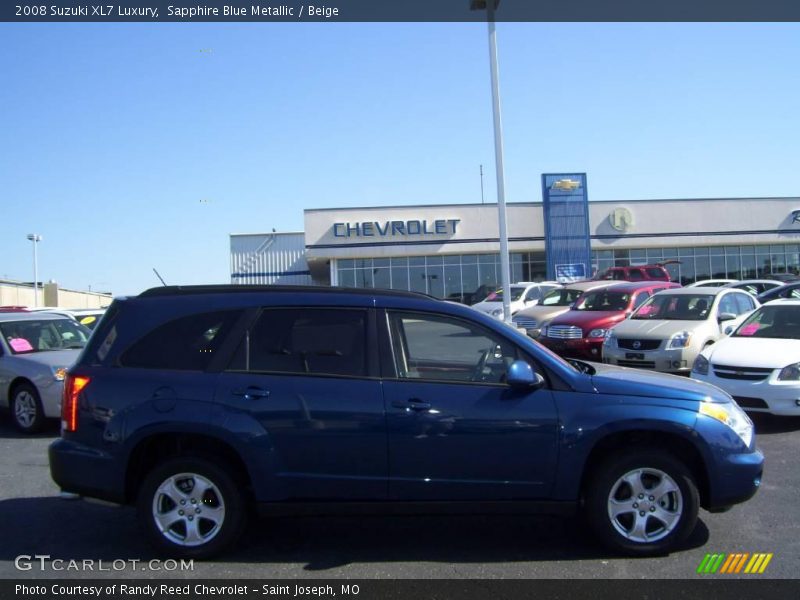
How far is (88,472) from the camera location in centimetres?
461

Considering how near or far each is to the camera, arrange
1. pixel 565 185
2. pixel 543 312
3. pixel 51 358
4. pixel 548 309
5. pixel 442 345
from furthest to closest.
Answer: pixel 565 185 < pixel 548 309 < pixel 543 312 < pixel 51 358 < pixel 442 345

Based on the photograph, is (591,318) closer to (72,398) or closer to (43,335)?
(43,335)

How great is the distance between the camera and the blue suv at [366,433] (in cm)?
447

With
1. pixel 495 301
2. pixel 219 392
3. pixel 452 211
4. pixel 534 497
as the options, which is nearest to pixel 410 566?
pixel 534 497

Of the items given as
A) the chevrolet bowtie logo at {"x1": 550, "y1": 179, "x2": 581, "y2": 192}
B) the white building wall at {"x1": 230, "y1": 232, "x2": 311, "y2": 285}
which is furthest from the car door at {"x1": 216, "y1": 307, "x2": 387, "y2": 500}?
the white building wall at {"x1": 230, "y1": 232, "x2": 311, "y2": 285}

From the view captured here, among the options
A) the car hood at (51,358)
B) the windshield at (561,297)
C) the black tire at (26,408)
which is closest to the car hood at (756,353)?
the car hood at (51,358)

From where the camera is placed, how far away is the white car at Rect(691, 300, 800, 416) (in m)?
8.05

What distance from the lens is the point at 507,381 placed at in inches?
180

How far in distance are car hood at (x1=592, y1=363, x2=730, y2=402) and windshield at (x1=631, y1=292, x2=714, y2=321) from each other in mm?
7842

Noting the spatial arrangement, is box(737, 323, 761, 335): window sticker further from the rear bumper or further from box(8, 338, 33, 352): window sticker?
box(8, 338, 33, 352): window sticker

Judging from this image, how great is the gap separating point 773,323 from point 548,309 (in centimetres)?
889
